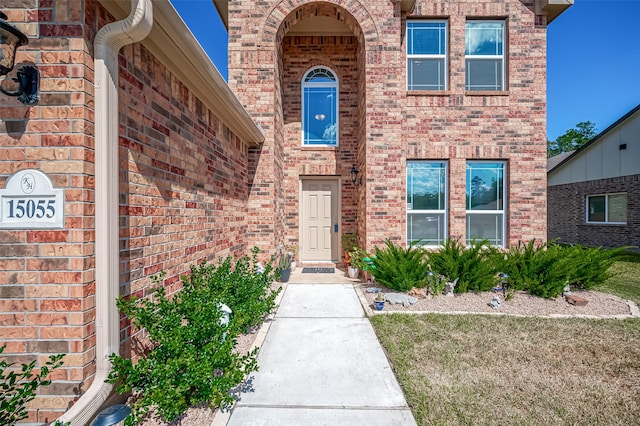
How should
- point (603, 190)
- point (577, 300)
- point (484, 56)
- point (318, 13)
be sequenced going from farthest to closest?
point (603, 190), point (484, 56), point (318, 13), point (577, 300)

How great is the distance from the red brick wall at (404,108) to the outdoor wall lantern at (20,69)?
423 cm

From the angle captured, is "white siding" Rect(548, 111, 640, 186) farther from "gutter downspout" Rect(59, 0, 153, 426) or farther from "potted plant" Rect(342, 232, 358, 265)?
"gutter downspout" Rect(59, 0, 153, 426)

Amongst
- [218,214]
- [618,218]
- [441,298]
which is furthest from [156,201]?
[618,218]

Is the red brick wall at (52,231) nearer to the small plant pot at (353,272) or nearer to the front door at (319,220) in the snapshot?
the small plant pot at (353,272)

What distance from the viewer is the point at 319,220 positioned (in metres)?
7.43

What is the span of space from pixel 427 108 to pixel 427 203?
2.17 m

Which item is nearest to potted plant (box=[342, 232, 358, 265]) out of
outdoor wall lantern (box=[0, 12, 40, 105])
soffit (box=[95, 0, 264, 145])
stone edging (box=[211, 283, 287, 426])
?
stone edging (box=[211, 283, 287, 426])

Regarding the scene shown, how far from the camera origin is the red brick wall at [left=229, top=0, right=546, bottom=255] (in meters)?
5.93

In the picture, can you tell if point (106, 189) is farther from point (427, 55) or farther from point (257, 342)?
point (427, 55)

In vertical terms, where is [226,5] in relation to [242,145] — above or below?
above

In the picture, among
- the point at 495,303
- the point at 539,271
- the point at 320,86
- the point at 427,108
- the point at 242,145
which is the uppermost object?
the point at 320,86

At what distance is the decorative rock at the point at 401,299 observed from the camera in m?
4.53

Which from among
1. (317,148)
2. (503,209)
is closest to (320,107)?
(317,148)

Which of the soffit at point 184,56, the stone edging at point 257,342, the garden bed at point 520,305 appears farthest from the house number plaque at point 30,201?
the garden bed at point 520,305
